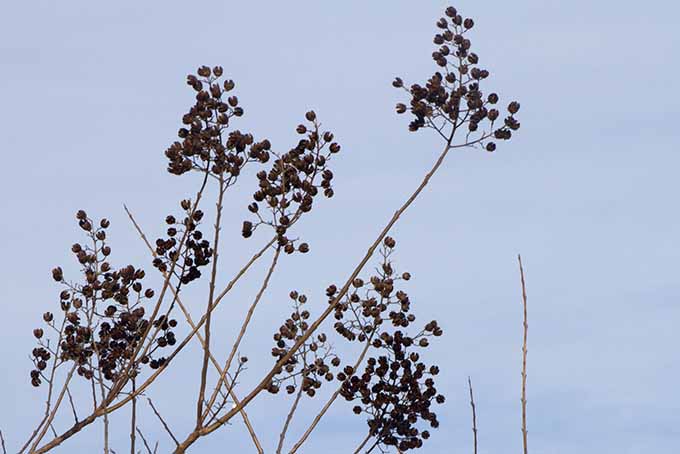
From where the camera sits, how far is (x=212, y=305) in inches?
210

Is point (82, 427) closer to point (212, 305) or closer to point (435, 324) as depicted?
point (212, 305)

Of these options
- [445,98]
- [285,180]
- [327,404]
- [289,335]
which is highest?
[445,98]

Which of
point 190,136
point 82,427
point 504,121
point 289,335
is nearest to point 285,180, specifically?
point 190,136

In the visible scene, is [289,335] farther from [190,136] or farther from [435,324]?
[190,136]

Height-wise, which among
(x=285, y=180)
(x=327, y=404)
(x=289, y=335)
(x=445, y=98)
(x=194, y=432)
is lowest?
(x=194, y=432)

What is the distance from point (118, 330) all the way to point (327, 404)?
134 centimetres

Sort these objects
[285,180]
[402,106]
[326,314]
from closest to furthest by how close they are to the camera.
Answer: [326,314] → [285,180] → [402,106]

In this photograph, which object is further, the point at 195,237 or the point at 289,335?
the point at 289,335

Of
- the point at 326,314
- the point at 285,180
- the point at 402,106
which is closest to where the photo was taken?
the point at 326,314

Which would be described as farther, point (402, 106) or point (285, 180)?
point (402, 106)

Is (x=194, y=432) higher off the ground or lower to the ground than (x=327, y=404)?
lower

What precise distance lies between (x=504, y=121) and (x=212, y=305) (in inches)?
85.2

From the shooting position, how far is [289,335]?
20.1 ft

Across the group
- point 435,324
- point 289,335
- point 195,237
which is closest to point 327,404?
point 289,335
